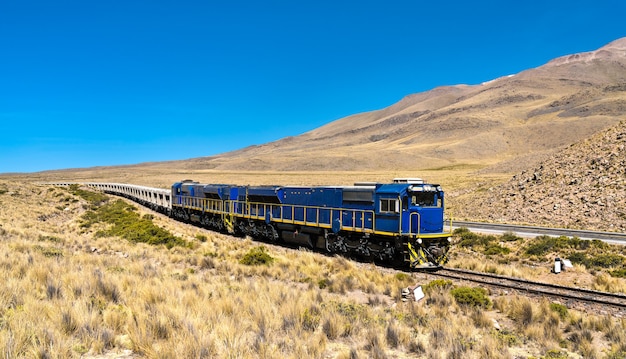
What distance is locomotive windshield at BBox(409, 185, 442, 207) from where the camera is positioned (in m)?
17.8

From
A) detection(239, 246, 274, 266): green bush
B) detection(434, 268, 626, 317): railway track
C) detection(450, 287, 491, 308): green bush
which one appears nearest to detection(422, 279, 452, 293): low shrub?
detection(450, 287, 491, 308): green bush

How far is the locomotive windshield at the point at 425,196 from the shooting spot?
58.3 feet

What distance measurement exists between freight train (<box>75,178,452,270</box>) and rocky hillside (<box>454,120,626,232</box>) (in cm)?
1405

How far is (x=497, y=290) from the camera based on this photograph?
14.1m

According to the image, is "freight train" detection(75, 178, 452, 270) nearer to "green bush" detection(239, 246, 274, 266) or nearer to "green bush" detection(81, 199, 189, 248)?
"green bush" detection(239, 246, 274, 266)

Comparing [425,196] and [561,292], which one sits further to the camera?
[425,196]

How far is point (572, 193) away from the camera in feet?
107

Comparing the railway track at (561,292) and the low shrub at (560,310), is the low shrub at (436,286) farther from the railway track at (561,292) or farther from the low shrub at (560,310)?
the low shrub at (560,310)

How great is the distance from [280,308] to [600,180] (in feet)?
104

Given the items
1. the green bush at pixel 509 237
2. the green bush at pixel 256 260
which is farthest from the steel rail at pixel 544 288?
the green bush at pixel 509 237

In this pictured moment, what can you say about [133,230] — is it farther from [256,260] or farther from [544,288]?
[544,288]

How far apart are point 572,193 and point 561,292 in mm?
22595

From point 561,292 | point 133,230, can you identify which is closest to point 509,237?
point 561,292

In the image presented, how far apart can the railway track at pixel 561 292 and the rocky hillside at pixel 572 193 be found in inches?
660
